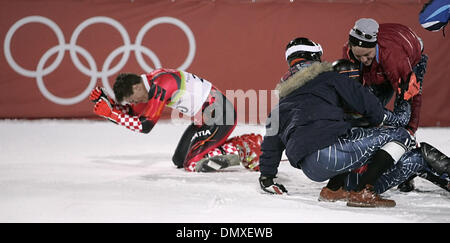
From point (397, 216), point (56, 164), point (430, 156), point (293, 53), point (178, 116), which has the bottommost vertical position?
point (178, 116)

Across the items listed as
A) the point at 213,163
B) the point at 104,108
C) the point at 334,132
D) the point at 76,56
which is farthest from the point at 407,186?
the point at 76,56

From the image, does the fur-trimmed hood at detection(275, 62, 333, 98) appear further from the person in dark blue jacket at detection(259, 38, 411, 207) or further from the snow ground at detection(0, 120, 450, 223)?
the snow ground at detection(0, 120, 450, 223)

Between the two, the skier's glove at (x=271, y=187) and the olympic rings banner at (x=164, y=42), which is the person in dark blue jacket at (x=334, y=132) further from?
the olympic rings banner at (x=164, y=42)

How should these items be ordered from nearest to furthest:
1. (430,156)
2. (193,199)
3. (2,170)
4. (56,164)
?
(430,156), (193,199), (2,170), (56,164)

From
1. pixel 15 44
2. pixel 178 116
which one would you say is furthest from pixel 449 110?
pixel 15 44

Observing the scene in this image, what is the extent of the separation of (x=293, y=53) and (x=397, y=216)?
4.18 ft

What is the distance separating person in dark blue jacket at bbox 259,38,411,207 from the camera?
148 inches

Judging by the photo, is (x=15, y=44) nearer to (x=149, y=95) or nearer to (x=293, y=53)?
(x=149, y=95)

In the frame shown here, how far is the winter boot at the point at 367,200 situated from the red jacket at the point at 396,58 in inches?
35.3

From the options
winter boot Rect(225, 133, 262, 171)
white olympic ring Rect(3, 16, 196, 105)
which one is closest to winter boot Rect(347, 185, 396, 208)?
winter boot Rect(225, 133, 262, 171)

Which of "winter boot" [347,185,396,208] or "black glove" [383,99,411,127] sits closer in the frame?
"winter boot" [347,185,396,208]

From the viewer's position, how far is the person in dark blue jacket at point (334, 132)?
3752 millimetres

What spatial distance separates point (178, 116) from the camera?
9.25m

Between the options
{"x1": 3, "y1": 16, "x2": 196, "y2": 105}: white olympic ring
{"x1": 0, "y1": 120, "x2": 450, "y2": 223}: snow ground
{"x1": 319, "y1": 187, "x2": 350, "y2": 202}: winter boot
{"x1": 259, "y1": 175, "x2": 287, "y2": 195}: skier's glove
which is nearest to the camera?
{"x1": 0, "y1": 120, "x2": 450, "y2": 223}: snow ground
